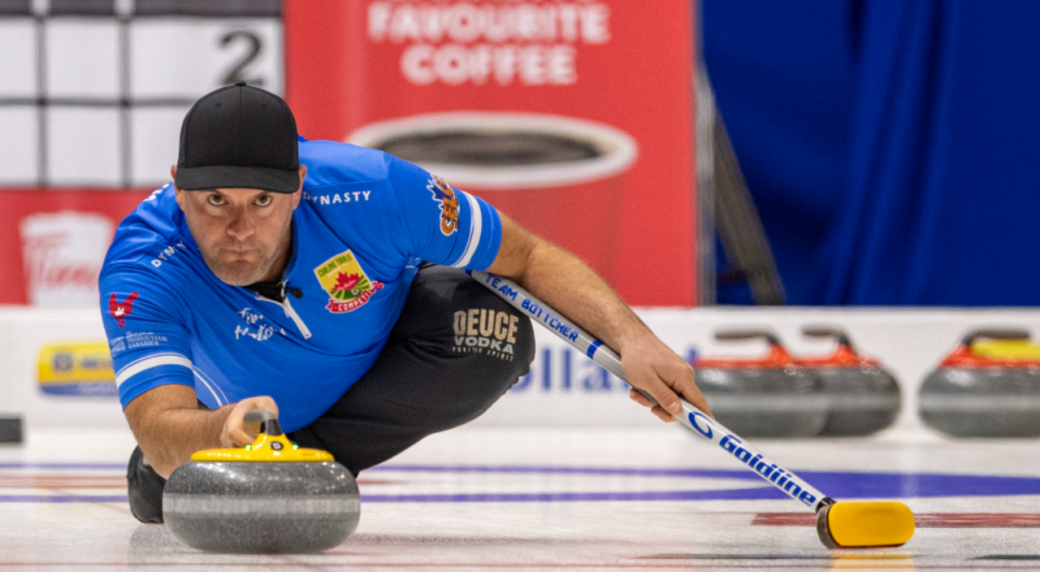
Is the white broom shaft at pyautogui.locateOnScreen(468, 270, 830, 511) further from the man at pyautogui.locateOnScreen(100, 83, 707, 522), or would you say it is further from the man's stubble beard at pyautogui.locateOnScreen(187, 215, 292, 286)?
the man's stubble beard at pyautogui.locateOnScreen(187, 215, 292, 286)

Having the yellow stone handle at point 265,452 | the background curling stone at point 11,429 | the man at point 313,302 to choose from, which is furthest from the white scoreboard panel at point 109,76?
the yellow stone handle at point 265,452

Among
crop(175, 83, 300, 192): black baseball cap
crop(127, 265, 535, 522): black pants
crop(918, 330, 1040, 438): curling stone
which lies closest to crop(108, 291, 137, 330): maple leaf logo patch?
crop(175, 83, 300, 192): black baseball cap

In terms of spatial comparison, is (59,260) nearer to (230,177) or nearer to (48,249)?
(48,249)

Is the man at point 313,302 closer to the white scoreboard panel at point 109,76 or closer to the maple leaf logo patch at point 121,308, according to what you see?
the maple leaf logo patch at point 121,308

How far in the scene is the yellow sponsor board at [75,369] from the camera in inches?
250

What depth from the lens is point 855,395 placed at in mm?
5746

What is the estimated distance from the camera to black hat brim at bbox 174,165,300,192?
224 cm

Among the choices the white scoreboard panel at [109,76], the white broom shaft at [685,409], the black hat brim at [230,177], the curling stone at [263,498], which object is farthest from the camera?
the white scoreboard panel at [109,76]

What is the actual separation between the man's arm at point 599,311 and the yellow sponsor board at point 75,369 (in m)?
3.89

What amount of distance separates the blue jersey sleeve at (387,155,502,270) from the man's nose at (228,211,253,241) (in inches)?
16.9

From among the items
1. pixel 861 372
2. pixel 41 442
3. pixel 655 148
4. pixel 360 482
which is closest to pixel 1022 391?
pixel 861 372

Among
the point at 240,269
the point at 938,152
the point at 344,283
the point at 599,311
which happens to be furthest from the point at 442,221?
the point at 938,152

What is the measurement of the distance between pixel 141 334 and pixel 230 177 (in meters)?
0.34

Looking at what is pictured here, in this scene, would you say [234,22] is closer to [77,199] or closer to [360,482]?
[77,199]
